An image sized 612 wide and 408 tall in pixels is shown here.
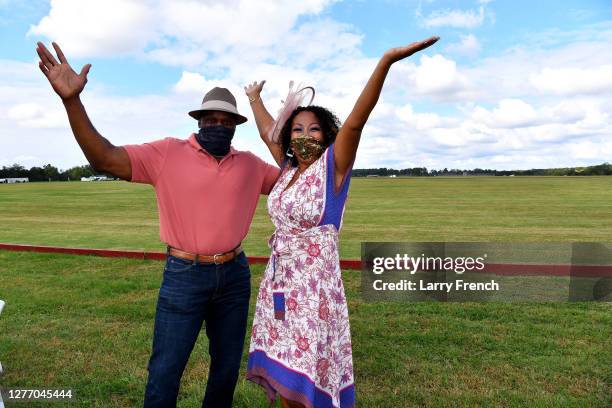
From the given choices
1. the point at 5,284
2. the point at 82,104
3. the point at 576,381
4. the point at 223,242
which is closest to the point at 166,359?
the point at 223,242

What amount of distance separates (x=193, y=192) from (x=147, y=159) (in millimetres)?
342

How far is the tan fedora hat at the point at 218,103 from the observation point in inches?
120

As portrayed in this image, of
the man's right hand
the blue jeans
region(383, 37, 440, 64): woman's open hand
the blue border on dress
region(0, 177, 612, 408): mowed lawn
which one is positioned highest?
region(383, 37, 440, 64): woman's open hand

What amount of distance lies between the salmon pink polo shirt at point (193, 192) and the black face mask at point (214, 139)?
0.04 meters

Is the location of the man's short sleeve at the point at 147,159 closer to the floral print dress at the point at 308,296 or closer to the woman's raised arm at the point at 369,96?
the floral print dress at the point at 308,296

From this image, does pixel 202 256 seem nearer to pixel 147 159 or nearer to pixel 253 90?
pixel 147 159

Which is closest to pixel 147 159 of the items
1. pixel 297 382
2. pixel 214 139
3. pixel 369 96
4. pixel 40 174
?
pixel 214 139

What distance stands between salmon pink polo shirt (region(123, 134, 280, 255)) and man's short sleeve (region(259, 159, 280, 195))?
0.28 meters

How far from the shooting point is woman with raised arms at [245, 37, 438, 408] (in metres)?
2.85

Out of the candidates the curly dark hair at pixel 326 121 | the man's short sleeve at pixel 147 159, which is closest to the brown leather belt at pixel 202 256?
the man's short sleeve at pixel 147 159

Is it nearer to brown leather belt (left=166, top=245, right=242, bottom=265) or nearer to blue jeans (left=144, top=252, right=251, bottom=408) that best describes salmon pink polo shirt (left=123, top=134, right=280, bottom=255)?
brown leather belt (left=166, top=245, right=242, bottom=265)

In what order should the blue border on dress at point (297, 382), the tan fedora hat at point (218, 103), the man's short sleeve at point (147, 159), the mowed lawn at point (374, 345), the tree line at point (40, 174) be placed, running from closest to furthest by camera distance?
the blue border on dress at point (297, 382) < the man's short sleeve at point (147, 159) < the tan fedora hat at point (218, 103) < the mowed lawn at point (374, 345) < the tree line at point (40, 174)

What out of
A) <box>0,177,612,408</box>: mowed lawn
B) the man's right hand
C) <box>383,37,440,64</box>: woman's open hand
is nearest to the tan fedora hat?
the man's right hand

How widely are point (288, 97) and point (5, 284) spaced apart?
687cm
